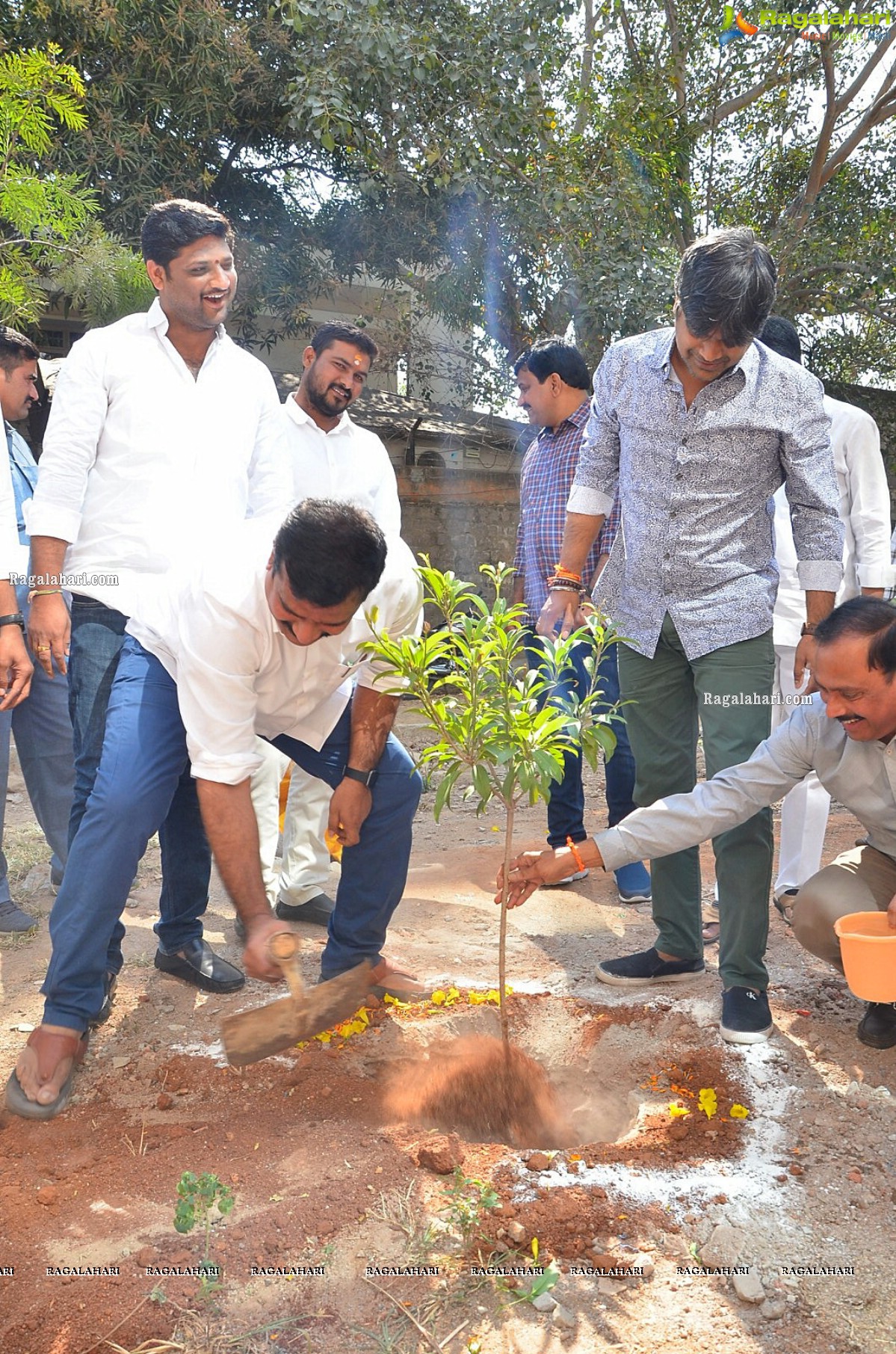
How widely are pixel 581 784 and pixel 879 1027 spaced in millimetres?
1616

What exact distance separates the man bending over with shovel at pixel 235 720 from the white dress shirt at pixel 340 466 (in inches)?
49.3

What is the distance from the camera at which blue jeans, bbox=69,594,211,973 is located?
10.1ft

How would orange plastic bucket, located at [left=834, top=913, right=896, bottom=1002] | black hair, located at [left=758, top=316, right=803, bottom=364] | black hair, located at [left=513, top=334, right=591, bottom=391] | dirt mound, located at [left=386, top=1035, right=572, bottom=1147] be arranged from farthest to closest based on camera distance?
black hair, located at [left=513, top=334, right=591, bottom=391] < black hair, located at [left=758, top=316, right=803, bottom=364] < dirt mound, located at [left=386, top=1035, right=572, bottom=1147] < orange plastic bucket, located at [left=834, top=913, right=896, bottom=1002]

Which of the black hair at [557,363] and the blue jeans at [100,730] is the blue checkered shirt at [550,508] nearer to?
the black hair at [557,363]

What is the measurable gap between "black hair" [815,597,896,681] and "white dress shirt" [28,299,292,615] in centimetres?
175

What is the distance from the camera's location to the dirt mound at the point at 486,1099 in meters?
2.84

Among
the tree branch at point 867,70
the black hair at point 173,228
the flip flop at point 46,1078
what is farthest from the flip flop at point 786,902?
the tree branch at point 867,70

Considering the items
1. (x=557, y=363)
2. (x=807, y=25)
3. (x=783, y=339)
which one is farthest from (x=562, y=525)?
(x=807, y=25)

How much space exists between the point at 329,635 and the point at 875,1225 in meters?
1.79

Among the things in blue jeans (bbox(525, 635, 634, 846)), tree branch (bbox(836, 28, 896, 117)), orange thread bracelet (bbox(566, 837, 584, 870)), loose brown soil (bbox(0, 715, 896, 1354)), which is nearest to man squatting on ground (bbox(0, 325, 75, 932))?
loose brown soil (bbox(0, 715, 896, 1354))

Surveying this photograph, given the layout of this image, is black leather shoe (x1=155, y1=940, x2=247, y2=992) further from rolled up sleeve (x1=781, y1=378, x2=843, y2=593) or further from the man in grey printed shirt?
rolled up sleeve (x1=781, y1=378, x2=843, y2=593)

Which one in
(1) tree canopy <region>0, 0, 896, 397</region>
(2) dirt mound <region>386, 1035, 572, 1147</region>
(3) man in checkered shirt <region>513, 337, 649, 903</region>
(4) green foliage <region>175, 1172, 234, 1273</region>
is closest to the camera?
(4) green foliage <region>175, 1172, 234, 1273</region>

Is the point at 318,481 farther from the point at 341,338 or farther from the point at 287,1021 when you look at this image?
the point at 287,1021

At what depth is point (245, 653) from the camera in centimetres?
273
